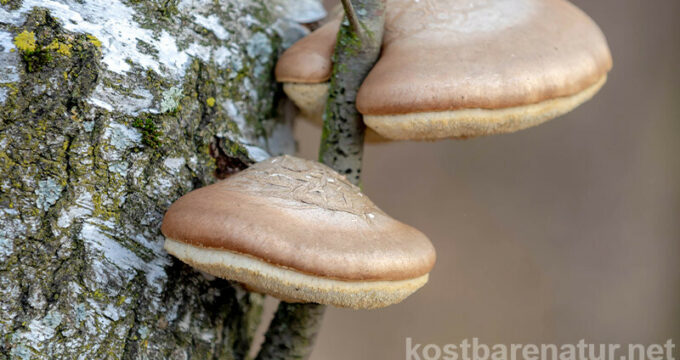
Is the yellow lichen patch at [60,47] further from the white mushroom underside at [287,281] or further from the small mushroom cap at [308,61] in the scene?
the small mushroom cap at [308,61]

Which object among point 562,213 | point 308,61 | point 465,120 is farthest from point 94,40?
point 562,213

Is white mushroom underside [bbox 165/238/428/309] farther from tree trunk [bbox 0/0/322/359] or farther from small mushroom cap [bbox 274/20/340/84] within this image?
small mushroom cap [bbox 274/20/340/84]

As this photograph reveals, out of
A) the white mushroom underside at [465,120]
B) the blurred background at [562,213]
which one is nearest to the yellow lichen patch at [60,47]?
the white mushroom underside at [465,120]

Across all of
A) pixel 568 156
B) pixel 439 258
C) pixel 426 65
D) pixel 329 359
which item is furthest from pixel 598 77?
pixel 329 359

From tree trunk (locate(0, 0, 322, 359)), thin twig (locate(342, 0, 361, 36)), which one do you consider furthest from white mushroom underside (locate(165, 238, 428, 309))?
thin twig (locate(342, 0, 361, 36))

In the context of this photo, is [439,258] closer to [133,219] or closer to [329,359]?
[329,359]

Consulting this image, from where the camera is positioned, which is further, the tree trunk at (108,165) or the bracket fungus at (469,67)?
the bracket fungus at (469,67)
